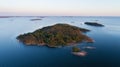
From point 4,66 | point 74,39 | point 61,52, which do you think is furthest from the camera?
point 74,39

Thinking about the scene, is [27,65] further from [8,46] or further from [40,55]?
[8,46]

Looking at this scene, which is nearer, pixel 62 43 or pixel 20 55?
pixel 20 55

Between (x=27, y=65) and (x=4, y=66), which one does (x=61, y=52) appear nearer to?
(x=27, y=65)

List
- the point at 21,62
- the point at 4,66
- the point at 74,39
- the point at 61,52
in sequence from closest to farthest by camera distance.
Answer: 1. the point at 4,66
2. the point at 21,62
3. the point at 61,52
4. the point at 74,39

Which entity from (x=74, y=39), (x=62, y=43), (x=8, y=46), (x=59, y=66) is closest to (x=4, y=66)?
(x=59, y=66)

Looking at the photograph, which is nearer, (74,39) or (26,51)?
(26,51)

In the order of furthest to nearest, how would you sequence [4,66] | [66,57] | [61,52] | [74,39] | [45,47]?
1. [74,39]
2. [45,47]
3. [61,52]
4. [66,57]
5. [4,66]

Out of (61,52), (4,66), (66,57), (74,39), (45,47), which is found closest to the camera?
(4,66)

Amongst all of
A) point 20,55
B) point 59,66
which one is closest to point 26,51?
point 20,55
